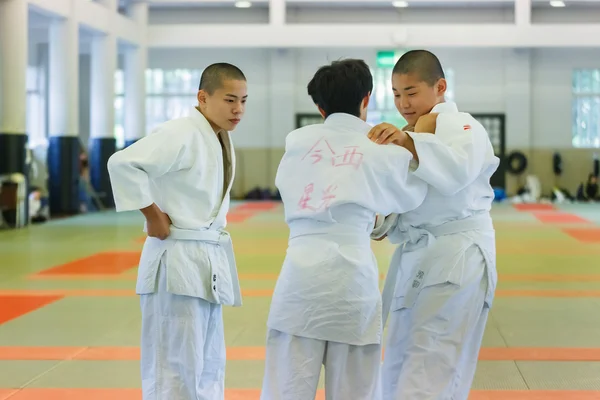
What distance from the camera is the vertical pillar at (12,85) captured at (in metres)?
15.6

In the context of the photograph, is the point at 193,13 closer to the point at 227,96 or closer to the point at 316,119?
the point at 316,119

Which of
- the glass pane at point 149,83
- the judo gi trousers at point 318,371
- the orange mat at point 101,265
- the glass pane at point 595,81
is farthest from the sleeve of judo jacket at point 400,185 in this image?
the glass pane at point 149,83

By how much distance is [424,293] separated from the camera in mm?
3393

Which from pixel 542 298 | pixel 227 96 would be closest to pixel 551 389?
pixel 227 96

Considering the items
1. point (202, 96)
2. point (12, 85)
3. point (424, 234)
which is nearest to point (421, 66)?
point (424, 234)

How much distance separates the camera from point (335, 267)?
124 inches

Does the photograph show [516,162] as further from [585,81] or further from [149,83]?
[149,83]

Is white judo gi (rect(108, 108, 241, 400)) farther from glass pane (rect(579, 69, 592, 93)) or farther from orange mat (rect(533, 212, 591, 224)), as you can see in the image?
glass pane (rect(579, 69, 592, 93))

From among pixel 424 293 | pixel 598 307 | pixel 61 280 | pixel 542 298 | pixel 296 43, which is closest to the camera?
pixel 424 293

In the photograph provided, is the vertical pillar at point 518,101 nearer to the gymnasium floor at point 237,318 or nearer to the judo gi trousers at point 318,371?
the gymnasium floor at point 237,318

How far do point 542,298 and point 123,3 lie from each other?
59.3ft

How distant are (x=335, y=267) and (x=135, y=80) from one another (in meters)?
20.4

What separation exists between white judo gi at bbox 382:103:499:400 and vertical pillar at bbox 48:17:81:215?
52.1ft

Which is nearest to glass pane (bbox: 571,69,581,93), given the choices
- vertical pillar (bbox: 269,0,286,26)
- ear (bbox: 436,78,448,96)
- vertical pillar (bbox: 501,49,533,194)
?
vertical pillar (bbox: 501,49,533,194)
